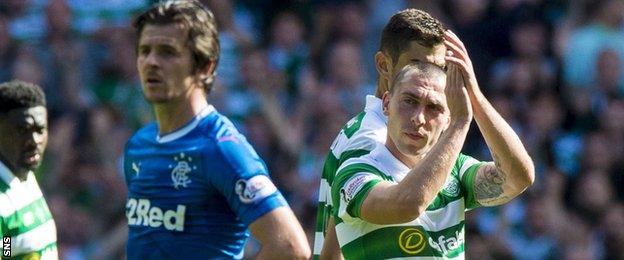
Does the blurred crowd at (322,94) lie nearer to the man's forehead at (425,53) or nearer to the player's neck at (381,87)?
the player's neck at (381,87)

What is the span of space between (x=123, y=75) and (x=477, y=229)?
11.9ft

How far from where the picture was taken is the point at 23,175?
7344mm

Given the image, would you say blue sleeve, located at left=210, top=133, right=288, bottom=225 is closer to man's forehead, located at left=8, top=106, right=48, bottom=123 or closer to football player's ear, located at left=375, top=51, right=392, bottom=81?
football player's ear, located at left=375, top=51, right=392, bottom=81

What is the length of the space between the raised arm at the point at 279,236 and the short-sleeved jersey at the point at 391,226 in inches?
9.6

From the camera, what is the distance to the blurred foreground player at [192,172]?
5844 millimetres

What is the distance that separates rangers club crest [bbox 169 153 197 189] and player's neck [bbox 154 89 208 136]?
0.18 m

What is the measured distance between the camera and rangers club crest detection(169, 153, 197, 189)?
19.5ft

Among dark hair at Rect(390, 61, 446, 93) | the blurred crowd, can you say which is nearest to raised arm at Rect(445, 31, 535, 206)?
dark hair at Rect(390, 61, 446, 93)

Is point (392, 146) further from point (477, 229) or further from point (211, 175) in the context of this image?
point (477, 229)

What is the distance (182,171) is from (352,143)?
2.59ft

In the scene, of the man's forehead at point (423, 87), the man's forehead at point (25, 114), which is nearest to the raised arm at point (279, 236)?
the man's forehead at point (423, 87)

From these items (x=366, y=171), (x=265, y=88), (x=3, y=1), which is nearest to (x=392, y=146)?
(x=366, y=171)

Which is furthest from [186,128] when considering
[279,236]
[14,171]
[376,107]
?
[14,171]

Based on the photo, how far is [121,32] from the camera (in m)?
13.6
